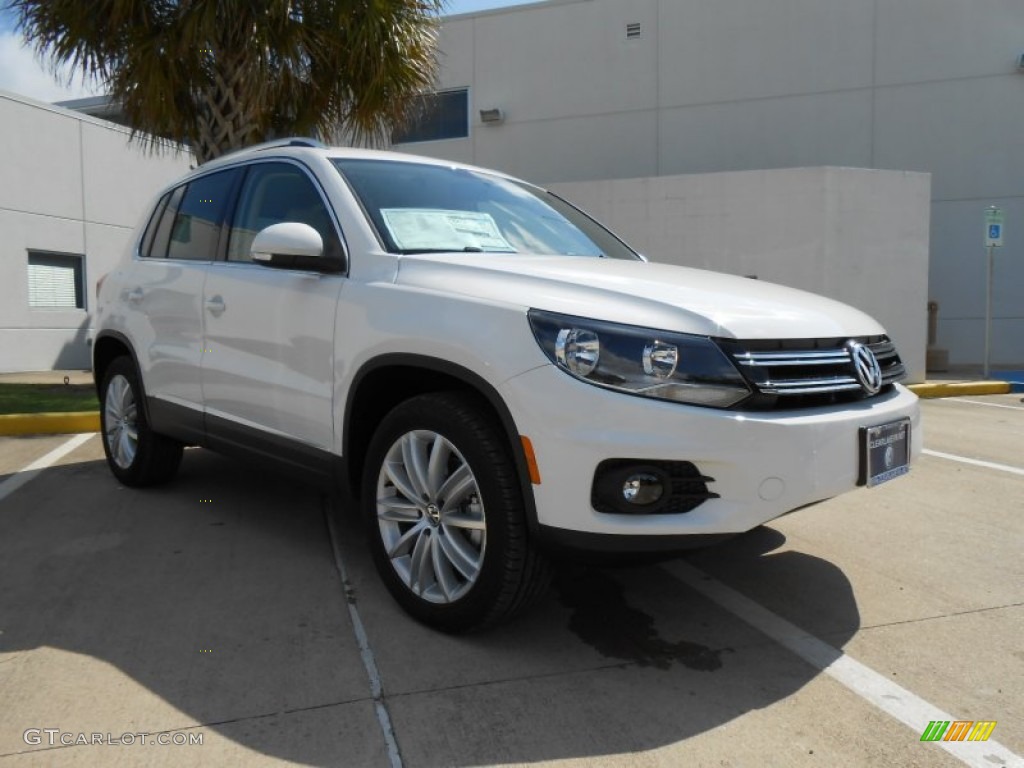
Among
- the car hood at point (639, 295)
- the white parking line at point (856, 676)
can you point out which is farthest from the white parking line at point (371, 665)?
the white parking line at point (856, 676)

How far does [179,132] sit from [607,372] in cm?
788

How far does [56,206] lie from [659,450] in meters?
13.6

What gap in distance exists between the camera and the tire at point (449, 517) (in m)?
2.71

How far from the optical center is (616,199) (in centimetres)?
1259

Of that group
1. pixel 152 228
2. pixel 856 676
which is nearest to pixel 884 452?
pixel 856 676

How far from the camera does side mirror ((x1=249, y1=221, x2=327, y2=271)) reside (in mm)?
3283

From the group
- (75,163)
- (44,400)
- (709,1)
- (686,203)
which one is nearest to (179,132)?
(44,400)

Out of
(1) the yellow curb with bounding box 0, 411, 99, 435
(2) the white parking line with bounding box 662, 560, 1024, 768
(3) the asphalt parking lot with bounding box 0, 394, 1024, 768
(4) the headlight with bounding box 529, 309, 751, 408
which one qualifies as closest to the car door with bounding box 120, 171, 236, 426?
(3) the asphalt parking lot with bounding box 0, 394, 1024, 768

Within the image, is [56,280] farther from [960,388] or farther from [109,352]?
[960,388]

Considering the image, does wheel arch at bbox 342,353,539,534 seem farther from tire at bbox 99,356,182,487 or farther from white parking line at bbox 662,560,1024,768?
tire at bbox 99,356,182,487

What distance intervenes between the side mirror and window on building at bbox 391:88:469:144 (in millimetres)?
14324

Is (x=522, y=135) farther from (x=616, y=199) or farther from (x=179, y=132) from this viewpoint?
(x=179, y=132)

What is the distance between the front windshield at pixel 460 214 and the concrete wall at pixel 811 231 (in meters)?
8.36

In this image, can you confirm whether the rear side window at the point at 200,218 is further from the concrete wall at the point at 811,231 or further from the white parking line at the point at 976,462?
the concrete wall at the point at 811,231
